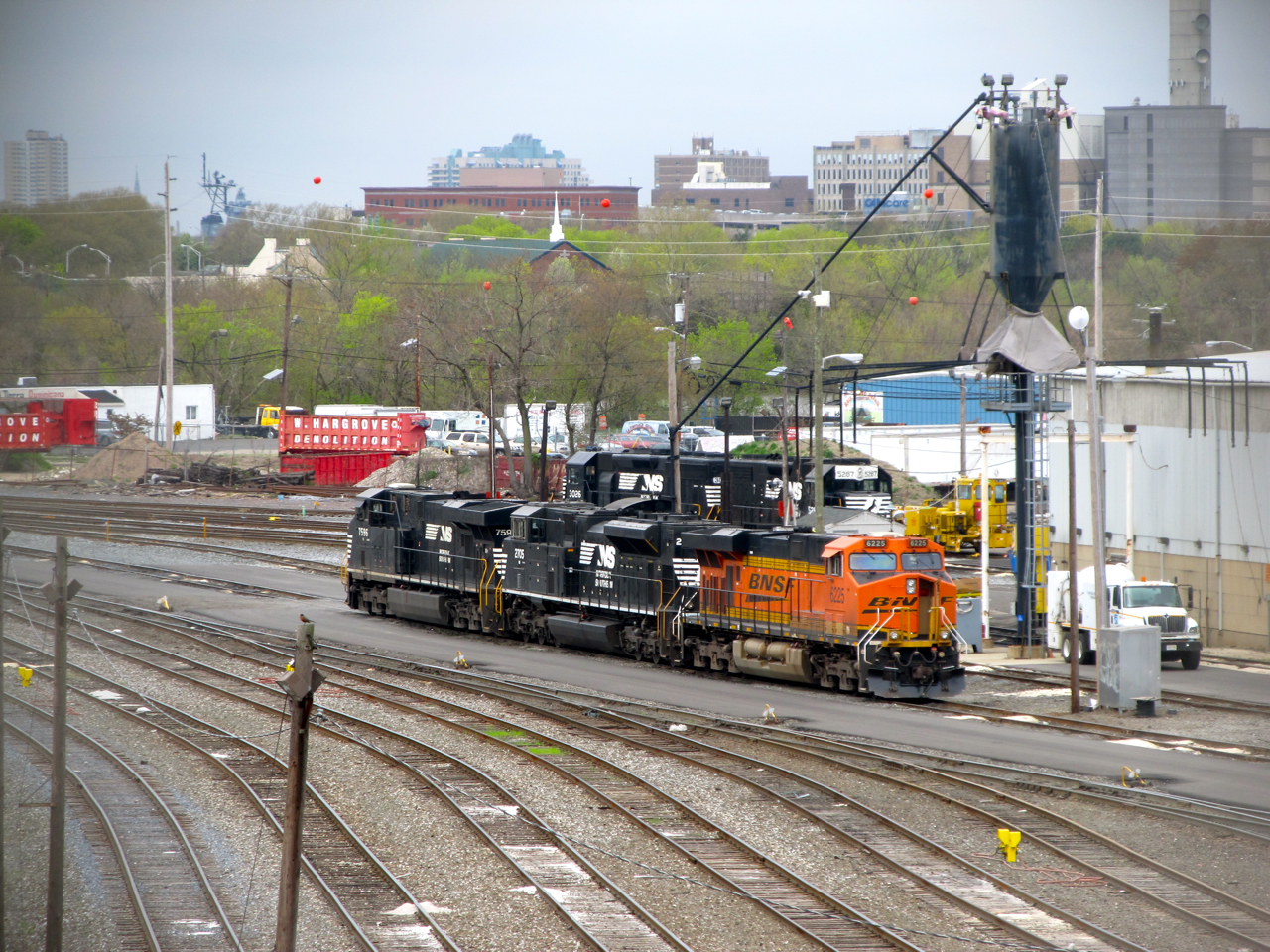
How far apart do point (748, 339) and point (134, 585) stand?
48.9 meters

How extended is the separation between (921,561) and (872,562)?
111 centimetres

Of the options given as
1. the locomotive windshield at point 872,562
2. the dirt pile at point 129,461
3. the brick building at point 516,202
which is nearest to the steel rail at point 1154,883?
the locomotive windshield at point 872,562

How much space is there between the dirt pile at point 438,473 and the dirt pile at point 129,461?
35.6ft

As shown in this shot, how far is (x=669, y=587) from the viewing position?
85.4 feet

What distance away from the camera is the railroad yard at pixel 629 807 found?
453 inches

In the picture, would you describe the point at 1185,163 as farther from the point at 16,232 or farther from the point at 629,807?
the point at 16,232

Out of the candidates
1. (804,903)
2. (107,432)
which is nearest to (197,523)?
(107,432)

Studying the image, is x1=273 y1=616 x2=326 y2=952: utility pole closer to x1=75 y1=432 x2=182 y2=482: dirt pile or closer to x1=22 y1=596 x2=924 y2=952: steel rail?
x1=22 y1=596 x2=924 y2=952: steel rail

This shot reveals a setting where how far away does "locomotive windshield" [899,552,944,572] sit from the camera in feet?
73.8

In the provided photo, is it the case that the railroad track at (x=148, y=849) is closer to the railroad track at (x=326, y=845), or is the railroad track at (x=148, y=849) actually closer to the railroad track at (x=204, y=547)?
the railroad track at (x=326, y=845)

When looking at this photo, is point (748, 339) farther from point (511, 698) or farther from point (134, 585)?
point (511, 698)

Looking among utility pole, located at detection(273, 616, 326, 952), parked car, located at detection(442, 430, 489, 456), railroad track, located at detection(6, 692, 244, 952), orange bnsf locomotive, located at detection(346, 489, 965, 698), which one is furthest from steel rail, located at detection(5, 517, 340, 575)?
utility pole, located at detection(273, 616, 326, 952)

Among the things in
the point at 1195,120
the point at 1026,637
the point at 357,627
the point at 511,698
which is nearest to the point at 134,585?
the point at 357,627

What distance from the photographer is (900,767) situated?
17.1m
